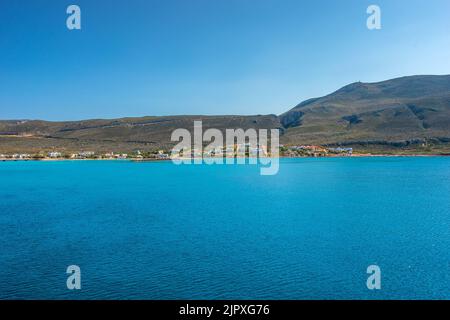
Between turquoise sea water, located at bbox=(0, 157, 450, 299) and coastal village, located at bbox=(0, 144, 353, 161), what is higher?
coastal village, located at bbox=(0, 144, 353, 161)

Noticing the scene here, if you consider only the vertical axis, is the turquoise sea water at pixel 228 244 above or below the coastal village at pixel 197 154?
below

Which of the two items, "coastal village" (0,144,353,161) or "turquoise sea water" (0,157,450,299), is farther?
"coastal village" (0,144,353,161)

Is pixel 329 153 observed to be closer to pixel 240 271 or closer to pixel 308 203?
pixel 308 203

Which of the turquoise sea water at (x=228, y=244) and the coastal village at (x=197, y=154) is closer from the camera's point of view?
the turquoise sea water at (x=228, y=244)

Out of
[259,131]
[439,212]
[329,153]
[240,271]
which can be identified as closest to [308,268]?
[240,271]
